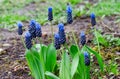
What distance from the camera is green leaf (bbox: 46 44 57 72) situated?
3.65 m

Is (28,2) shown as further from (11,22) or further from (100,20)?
Answer: (100,20)

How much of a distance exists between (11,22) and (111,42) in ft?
7.57

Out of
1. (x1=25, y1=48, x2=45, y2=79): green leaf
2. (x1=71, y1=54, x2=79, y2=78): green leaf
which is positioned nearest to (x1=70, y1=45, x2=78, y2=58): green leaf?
(x1=71, y1=54, x2=79, y2=78): green leaf

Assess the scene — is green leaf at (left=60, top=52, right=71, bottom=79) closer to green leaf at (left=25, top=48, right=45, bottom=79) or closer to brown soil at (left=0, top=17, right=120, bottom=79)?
green leaf at (left=25, top=48, right=45, bottom=79)

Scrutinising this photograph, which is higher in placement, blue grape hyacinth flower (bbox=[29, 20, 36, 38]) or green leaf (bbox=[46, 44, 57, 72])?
blue grape hyacinth flower (bbox=[29, 20, 36, 38])

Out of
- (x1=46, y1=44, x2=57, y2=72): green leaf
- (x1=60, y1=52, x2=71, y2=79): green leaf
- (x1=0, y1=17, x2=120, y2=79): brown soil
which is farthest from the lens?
(x1=0, y1=17, x2=120, y2=79): brown soil

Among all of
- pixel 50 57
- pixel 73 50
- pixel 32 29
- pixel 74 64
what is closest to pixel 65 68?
pixel 74 64

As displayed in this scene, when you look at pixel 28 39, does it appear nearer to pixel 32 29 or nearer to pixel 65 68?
pixel 32 29

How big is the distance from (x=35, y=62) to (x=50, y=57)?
0.70ft

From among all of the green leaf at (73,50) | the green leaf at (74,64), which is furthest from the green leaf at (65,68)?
the green leaf at (73,50)

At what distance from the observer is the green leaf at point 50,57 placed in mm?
3648

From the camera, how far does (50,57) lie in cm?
367

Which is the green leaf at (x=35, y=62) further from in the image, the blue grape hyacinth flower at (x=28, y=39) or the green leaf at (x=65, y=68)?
the green leaf at (x=65, y=68)

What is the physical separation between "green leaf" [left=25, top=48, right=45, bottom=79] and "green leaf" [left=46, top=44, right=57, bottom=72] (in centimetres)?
14
